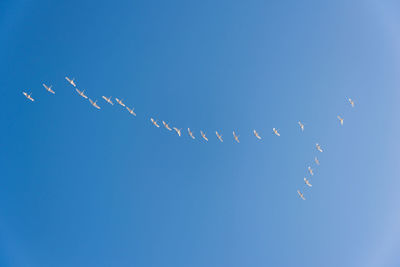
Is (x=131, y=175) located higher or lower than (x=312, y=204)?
lower

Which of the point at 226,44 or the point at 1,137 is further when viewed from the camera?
the point at 226,44

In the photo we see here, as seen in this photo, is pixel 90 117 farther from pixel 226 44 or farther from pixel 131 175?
pixel 226 44

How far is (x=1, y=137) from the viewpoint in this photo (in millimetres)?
2230

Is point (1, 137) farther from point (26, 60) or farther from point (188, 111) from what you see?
point (188, 111)

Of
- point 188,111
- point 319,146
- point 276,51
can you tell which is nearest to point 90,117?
point 188,111

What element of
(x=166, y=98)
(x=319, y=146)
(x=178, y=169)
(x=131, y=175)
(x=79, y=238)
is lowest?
(x=79, y=238)

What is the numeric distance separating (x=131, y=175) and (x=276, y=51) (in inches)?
41.7

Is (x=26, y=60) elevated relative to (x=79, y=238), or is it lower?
elevated

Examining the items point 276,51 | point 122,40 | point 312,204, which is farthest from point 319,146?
point 122,40

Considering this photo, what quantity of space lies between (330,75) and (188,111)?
83 cm

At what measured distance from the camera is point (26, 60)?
2.24 m

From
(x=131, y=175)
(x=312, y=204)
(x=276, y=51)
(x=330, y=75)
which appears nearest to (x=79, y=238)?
(x=131, y=175)

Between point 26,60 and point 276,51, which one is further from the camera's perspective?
point 276,51

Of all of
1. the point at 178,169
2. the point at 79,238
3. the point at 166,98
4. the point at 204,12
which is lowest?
the point at 79,238
